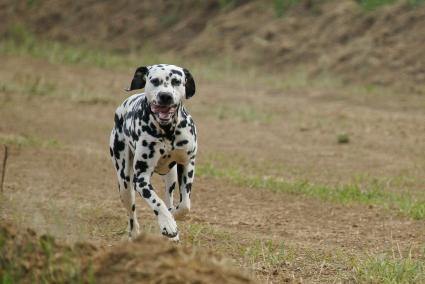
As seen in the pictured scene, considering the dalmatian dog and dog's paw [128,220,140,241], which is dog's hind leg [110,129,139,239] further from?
the dalmatian dog

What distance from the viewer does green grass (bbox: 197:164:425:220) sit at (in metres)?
10.1

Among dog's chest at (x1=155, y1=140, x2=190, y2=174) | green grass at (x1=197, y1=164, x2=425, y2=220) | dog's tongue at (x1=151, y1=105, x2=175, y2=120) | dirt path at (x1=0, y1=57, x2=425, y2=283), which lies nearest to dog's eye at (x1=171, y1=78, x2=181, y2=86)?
dog's tongue at (x1=151, y1=105, x2=175, y2=120)

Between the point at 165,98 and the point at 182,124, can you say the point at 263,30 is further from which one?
the point at 165,98

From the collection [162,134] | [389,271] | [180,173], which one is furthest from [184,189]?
[389,271]

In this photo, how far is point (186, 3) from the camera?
27.1 m

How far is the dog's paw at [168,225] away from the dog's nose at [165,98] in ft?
2.66

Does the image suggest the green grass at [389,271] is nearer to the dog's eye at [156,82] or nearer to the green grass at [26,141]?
the dog's eye at [156,82]

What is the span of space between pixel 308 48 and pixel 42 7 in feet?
37.3

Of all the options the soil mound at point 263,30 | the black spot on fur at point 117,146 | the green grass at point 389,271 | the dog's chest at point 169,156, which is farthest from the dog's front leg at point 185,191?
the soil mound at point 263,30

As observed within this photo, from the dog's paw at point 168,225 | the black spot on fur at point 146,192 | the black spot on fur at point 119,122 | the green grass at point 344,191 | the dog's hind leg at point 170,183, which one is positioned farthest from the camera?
the green grass at point 344,191

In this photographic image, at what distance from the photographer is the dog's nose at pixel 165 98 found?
7.56 metres

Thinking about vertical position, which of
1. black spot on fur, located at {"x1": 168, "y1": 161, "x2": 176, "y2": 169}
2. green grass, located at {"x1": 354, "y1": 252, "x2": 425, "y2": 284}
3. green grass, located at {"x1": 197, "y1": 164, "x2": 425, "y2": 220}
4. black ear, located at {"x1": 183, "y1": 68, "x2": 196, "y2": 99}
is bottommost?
green grass, located at {"x1": 197, "y1": 164, "x2": 425, "y2": 220}

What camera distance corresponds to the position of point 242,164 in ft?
43.9

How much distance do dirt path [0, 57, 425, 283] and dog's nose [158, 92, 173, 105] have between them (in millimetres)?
1068
